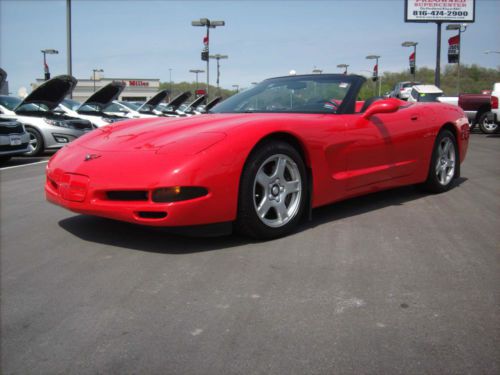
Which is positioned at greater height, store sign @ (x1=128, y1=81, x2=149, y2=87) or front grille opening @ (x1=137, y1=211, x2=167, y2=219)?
store sign @ (x1=128, y1=81, x2=149, y2=87)

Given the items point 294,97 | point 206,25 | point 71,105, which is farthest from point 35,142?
point 206,25

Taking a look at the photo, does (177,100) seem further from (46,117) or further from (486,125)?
(486,125)

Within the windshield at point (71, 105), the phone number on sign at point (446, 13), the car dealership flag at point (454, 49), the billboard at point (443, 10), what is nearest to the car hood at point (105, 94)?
the windshield at point (71, 105)

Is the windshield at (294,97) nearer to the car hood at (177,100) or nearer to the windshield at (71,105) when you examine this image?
the windshield at (71,105)

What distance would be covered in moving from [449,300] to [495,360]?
0.56 metres

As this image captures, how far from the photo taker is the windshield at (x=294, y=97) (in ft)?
13.4

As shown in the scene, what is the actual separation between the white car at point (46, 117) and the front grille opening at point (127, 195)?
24.9 feet

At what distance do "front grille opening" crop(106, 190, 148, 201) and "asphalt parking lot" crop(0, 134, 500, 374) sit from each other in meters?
0.32

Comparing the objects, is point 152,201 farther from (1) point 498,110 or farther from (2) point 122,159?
(1) point 498,110

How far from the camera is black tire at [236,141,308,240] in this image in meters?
3.21

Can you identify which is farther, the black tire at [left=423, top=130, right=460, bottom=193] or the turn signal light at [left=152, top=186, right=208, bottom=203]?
the black tire at [left=423, top=130, right=460, bottom=193]

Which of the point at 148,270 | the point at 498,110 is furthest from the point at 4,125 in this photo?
the point at 498,110

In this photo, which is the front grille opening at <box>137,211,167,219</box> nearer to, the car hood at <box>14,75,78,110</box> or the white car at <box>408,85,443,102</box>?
the car hood at <box>14,75,78,110</box>

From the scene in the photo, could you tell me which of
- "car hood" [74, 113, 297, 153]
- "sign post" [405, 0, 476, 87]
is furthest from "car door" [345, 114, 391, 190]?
"sign post" [405, 0, 476, 87]
